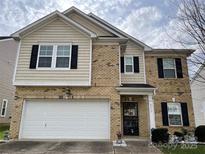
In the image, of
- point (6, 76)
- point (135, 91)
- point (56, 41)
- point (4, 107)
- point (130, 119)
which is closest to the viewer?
point (135, 91)

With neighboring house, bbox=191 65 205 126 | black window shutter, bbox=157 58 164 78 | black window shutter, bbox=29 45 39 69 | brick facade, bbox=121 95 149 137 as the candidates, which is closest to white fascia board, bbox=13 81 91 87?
black window shutter, bbox=29 45 39 69

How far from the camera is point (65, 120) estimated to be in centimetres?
1123

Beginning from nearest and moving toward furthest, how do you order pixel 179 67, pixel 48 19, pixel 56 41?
pixel 56 41
pixel 48 19
pixel 179 67

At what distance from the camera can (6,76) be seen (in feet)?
64.1

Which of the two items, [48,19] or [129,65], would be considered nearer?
[48,19]

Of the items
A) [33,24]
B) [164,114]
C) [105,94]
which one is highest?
[33,24]

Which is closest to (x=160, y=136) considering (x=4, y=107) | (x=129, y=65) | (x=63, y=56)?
(x=129, y=65)

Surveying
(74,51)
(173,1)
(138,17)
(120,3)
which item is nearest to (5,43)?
(74,51)

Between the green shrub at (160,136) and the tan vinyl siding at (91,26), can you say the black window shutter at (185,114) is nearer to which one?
the green shrub at (160,136)

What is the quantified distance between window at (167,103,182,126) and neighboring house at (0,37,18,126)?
15268 mm

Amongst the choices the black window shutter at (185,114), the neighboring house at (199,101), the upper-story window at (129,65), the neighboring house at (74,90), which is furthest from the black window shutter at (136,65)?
the neighboring house at (199,101)

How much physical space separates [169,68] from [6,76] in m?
15.6

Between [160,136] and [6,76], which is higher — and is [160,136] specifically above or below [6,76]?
below

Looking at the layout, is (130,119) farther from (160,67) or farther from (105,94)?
(160,67)
